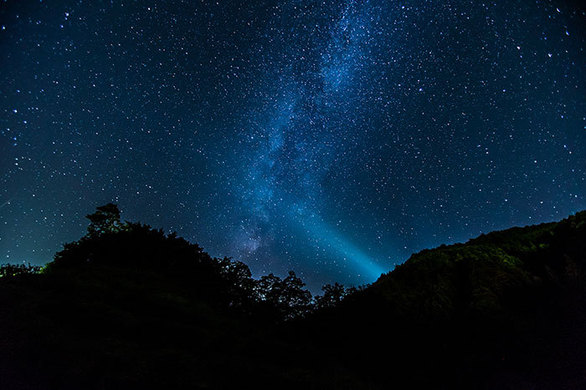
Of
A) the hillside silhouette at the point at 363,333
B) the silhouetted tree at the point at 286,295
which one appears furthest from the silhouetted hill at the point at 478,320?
the silhouetted tree at the point at 286,295

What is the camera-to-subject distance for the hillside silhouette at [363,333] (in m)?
3.40

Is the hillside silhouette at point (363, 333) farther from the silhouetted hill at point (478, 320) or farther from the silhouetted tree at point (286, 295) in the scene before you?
the silhouetted tree at point (286, 295)

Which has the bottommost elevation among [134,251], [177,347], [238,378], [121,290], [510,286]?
[238,378]

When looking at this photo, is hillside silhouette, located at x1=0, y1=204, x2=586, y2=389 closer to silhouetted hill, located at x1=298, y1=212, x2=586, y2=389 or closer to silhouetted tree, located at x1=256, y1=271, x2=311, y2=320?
silhouetted hill, located at x1=298, y1=212, x2=586, y2=389

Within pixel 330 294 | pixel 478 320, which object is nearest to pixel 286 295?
pixel 330 294

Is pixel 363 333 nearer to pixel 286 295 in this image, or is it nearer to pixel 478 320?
pixel 478 320

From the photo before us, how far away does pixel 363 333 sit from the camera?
5.21 m

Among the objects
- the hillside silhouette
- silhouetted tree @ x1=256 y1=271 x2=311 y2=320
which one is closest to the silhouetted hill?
the hillside silhouette

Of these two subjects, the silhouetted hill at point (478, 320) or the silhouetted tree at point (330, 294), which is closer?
the silhouetted hill at point (478, 320)

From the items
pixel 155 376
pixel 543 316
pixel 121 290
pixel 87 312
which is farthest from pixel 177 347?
pixel 543 316

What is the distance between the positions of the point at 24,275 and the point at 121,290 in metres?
1.83

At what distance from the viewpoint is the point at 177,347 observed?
163 inches

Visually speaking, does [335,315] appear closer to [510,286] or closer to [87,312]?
[510,286]

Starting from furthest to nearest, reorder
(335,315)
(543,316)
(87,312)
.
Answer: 1. (335,315)
2. (87,312)
3. (543,316)
